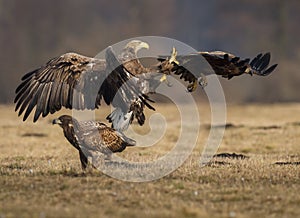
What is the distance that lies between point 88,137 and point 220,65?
2781 millimetres

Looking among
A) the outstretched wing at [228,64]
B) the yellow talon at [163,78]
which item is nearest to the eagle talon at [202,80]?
the outstretched wing at [228,64]

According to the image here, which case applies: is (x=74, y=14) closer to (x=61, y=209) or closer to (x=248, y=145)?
(x=248, y=145)

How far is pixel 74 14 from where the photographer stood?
5100 centimetres

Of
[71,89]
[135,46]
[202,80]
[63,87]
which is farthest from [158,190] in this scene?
[135,46]

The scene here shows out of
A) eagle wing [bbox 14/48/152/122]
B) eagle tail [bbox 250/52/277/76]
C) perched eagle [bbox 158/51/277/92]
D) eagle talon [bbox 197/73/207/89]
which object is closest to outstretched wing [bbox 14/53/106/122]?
eagle wing [bbox 14/48/152/122]

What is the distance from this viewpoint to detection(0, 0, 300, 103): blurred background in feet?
127

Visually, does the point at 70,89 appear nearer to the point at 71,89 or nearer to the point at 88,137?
the point at 71,89

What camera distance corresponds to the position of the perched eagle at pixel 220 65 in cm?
1165

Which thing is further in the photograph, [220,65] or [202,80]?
[202,80]

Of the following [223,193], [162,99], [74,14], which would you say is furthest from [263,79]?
[223,193]

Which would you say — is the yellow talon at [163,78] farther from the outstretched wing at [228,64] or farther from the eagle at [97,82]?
the outstretched wing at [228,64]

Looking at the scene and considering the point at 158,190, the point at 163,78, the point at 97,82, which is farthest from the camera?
the point at 163,78

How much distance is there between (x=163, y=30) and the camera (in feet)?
173

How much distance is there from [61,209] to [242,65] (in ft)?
16.2
